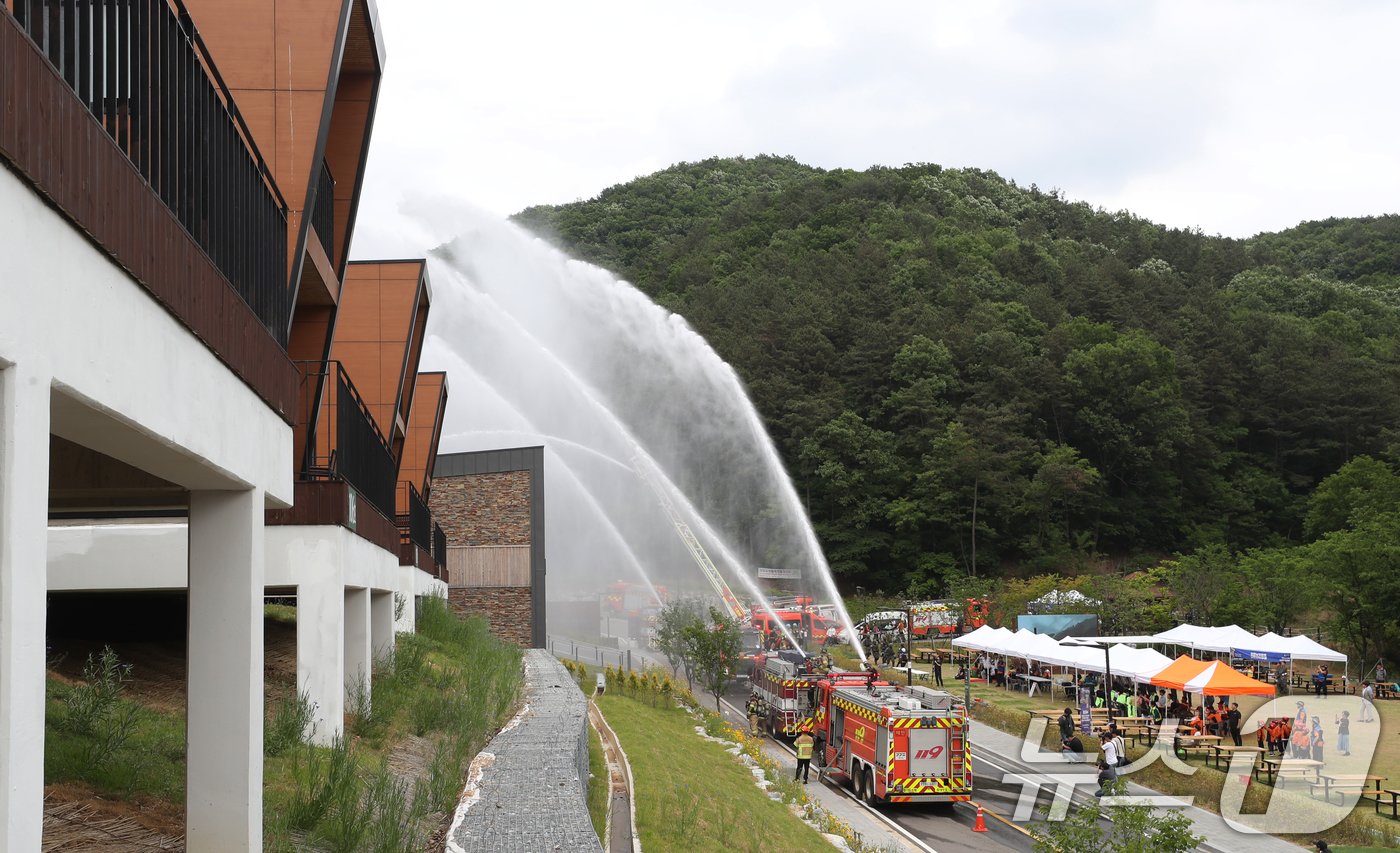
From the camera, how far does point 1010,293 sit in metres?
116

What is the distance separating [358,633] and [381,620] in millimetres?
4612

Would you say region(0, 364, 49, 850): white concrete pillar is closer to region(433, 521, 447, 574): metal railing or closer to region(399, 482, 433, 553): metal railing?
region(399, 482, 433, 553): metal railing

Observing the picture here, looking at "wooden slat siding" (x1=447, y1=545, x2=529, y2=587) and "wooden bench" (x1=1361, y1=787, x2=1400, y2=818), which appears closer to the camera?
"wooden bench" (x1=1361, y1=787, x2=1400, y2=818)

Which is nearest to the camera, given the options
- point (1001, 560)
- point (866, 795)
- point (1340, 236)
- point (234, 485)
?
point (234, 485)

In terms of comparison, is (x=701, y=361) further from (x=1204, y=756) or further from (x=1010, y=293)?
(x=1204, y=756)

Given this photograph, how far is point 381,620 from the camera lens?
69.6 feet

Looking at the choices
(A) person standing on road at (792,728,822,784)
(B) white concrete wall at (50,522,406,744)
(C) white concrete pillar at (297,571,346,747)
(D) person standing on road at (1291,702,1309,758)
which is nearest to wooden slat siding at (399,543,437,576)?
(A) person standing on road at (792,728,822,784)

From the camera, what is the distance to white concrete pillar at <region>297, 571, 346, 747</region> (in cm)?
1312

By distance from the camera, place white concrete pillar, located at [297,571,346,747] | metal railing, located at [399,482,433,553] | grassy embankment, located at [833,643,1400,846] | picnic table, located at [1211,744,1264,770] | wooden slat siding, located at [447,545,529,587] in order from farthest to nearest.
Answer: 1. wooden slat siding, located at [447,545,529,587]
2. metal railing, located at [399,482,433,553]
3. picnic table, located at [1211,744,1264,770]
4. grassy embankment, located at [833,643,1400,846]
5. white concrete pillar, located at [297,571,346,747]

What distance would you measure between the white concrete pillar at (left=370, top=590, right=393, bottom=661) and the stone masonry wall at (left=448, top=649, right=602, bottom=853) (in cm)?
280

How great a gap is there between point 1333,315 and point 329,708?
12233cm

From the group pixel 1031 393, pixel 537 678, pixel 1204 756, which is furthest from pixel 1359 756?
pixel 1031 393

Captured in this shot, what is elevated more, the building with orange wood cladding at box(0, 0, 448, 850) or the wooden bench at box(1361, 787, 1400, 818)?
the building with orange wood cladding at box(0, 0, 448, 850)

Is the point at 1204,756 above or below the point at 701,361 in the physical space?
below
